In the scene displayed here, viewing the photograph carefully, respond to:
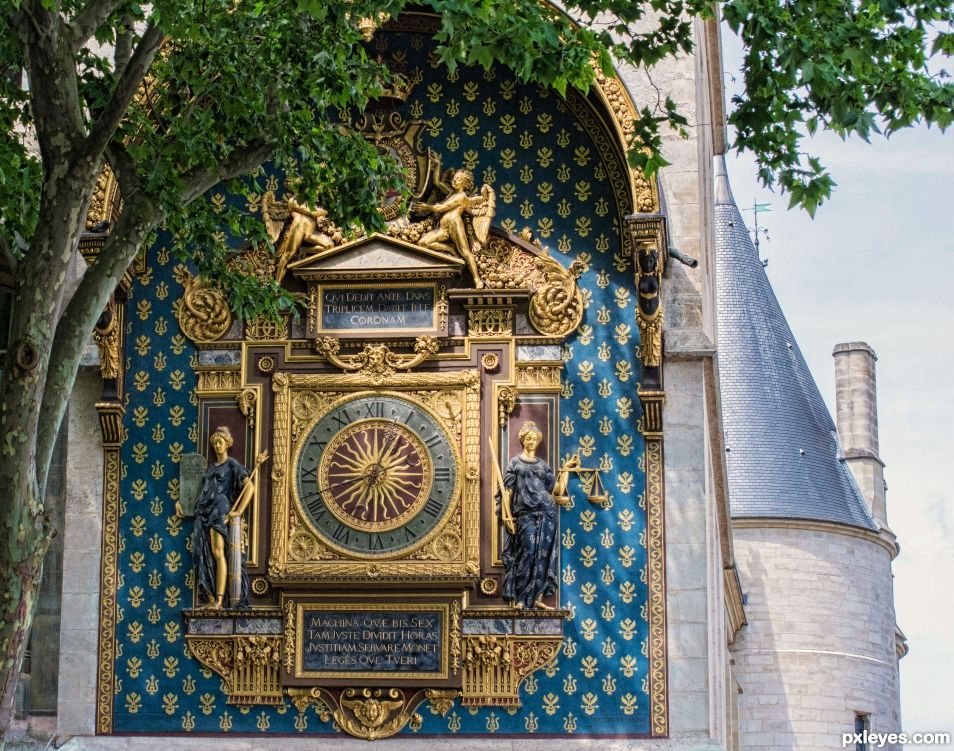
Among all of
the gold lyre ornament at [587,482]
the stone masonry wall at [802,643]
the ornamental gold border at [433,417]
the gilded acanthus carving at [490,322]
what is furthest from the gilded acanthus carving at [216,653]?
the stone masonry wall at [802,643]

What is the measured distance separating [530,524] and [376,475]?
1428mm

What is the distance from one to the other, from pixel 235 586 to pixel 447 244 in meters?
3.56

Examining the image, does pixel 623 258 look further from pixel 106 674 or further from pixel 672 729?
pixel 106 674

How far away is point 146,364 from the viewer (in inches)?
766

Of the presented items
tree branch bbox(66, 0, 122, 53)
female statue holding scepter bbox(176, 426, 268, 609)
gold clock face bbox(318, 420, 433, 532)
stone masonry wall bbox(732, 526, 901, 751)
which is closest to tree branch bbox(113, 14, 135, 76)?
tree branch bbox(66, 0, 122, 53)

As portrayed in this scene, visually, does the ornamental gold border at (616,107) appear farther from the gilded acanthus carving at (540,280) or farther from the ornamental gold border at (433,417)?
the ornamental gold border at (433,417)

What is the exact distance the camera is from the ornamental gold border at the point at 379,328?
19141 mm

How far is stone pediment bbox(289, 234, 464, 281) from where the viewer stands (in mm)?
19156

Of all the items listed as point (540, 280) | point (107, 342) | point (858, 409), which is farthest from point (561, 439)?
point (858, 409)

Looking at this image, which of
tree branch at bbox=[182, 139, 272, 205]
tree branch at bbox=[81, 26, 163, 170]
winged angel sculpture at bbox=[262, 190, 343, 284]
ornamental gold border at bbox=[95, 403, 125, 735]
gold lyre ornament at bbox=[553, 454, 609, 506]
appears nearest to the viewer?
tree branch at bbox=[81, 26, 163, 170]

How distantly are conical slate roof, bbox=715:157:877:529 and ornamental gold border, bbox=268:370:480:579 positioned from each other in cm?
1574

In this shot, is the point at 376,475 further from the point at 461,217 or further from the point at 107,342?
the point at 107,342

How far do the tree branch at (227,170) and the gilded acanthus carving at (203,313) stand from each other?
12.0 ft

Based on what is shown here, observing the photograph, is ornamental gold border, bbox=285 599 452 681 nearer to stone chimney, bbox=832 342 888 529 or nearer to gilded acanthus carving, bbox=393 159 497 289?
gilded acanthus carving, bbox=393 159 497 289
